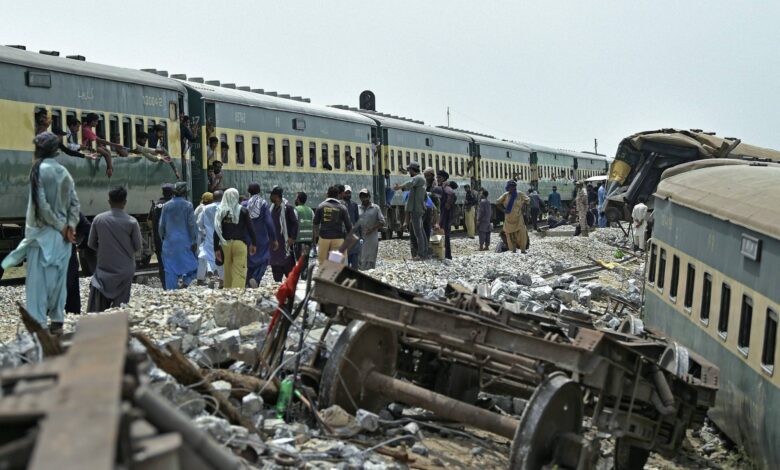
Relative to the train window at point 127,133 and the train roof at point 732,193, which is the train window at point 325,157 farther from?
the train roof at point 732,193

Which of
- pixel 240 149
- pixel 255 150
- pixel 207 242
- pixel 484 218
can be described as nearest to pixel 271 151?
pixel 255 150

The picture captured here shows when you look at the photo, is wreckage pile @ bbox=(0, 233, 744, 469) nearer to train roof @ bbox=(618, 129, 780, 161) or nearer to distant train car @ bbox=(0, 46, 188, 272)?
distant train car @ bbox=(0, 46, 188, 272)

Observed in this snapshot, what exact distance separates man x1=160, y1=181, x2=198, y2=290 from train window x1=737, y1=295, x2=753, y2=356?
300 inches

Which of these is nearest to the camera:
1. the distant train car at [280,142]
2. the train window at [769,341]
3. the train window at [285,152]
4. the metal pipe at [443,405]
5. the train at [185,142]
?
the metal pipe at [443,405]

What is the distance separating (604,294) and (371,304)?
1306 centimetres

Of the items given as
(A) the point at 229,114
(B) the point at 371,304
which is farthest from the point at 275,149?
(B) the point at 371,304

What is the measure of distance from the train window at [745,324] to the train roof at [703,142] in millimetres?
15738

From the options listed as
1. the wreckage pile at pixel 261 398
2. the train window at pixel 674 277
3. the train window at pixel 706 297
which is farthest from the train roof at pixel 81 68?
the train window at pixel 706 297

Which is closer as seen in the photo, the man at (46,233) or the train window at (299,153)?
the man at (46,233)

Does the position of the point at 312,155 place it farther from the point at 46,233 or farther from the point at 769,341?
the point at 769,341

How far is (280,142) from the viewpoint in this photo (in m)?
29.2

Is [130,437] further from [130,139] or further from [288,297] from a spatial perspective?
[130,139]

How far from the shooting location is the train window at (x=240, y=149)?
87.4 feet

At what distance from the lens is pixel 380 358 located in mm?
8906
